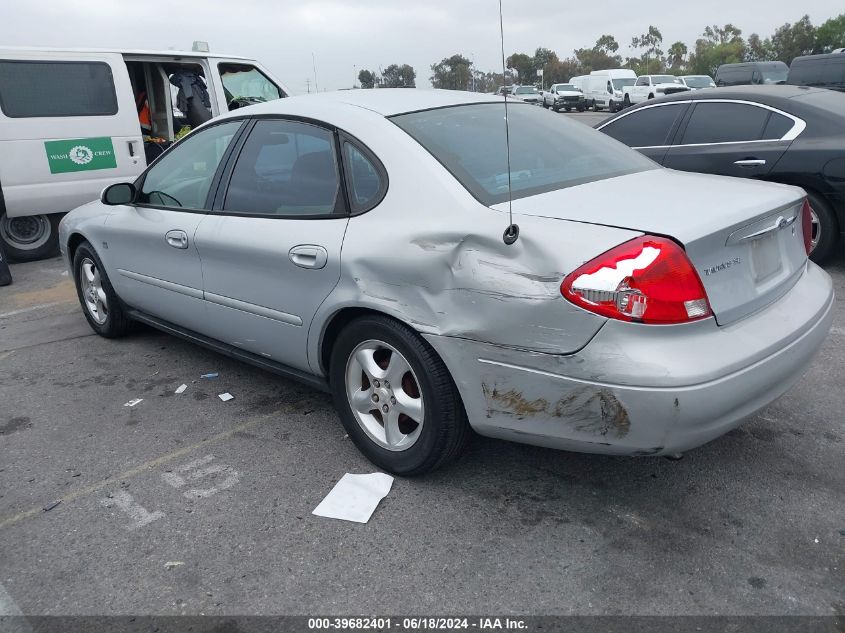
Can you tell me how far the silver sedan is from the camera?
93.4 inches

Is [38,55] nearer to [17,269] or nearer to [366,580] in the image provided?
[17,269]

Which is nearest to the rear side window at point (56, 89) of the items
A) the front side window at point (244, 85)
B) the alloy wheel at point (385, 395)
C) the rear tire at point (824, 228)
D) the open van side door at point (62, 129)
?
the open van side door at point (62, 129)

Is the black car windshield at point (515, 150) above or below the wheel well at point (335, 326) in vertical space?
above

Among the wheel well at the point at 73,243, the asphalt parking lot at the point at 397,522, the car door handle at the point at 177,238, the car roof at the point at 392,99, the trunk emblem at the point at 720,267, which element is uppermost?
the car roof at the point at 392,99

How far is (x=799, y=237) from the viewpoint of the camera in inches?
123

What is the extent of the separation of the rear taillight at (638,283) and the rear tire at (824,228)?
4.24 meters

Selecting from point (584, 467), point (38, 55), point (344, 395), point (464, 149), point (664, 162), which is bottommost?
point (584, 467)

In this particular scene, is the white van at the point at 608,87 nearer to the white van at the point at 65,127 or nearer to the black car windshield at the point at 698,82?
the black car windshield at the point at 698,82

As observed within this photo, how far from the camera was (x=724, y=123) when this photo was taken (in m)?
6.43

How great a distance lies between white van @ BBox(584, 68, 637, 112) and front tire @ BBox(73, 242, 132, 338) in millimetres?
33519

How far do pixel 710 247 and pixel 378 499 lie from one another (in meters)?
1.60

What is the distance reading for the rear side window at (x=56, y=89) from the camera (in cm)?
753

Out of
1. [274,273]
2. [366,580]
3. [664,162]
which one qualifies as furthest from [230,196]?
[664,162]

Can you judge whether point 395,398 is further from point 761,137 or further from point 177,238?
point 761,137
